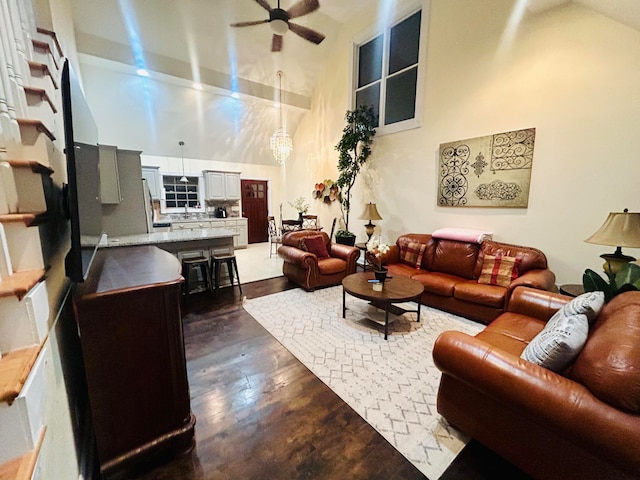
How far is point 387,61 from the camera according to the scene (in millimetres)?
4805

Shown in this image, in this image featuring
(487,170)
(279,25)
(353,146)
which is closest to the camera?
(279,25)

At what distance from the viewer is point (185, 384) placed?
1453mm

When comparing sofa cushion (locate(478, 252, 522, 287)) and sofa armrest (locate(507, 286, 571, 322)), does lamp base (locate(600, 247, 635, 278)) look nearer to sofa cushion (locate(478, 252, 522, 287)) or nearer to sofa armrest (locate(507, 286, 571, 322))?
sofa armrest (locate(507, 286, 571, 322))

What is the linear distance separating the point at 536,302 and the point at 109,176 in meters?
4.69

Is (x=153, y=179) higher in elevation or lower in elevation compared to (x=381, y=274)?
higher

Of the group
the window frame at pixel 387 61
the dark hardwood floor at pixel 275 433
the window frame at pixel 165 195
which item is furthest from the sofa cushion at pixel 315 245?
the window frame at pixel 165 195

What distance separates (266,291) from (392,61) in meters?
4.63

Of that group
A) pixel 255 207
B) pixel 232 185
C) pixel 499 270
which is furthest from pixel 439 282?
pixel 255 207

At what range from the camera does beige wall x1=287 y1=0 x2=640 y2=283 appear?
8.70 ft

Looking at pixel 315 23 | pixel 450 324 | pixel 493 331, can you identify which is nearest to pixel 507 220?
pixel 450 324

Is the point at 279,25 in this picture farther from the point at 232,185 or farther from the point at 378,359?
the point at 232,185

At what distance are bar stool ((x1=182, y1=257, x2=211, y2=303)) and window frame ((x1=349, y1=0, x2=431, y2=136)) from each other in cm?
390

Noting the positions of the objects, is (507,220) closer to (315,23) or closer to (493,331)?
(493,331)

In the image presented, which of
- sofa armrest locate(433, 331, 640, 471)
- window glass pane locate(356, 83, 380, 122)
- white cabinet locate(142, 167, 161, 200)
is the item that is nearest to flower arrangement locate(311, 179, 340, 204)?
window glass pane locate(356, 83, 380, 122)
